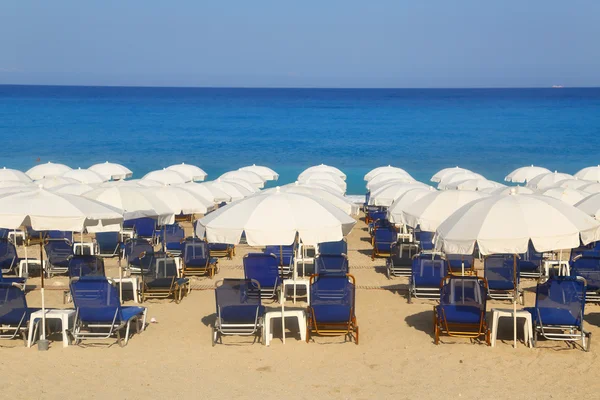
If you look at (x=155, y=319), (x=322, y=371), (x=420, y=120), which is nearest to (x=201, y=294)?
(x=155, y=319)

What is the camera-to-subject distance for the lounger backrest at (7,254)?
11.7m

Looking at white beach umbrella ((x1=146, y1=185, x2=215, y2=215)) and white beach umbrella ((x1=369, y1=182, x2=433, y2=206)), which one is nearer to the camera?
white beach umbrella ((x1=146, y1=185, x2=215, y2=215))

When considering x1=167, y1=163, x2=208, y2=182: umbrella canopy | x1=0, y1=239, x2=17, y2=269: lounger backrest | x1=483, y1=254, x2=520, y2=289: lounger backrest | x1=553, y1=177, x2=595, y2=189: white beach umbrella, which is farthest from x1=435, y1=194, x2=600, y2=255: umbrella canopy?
x1=167, y1=163, x2=208, y2=182: umbrella canopy

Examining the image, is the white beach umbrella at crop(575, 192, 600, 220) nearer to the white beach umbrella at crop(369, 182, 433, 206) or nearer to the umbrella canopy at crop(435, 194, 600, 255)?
the white beach umbrella at crop(369, 182, 433, 206)

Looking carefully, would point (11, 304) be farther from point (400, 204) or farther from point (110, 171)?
point (110, 171)

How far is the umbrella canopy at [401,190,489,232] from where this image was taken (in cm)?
1055

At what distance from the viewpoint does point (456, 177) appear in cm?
1998

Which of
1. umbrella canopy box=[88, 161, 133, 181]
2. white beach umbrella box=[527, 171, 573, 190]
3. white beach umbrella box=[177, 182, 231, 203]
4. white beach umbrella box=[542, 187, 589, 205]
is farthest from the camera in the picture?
umbrella canopy box=[88, 161, 133, 181]

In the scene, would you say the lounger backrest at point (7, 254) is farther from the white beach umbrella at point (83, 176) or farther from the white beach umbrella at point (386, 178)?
the white beach umbrella at point (386, 178)

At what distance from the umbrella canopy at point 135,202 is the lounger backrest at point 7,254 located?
4.65ft

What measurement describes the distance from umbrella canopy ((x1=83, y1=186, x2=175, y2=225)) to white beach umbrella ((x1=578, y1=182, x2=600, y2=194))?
8.92 metres

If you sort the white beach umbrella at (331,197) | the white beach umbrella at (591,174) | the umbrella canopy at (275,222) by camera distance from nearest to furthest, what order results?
the umbrella canopy at (275,222), the white beach umbrella at (331,197), the white beach umbrella at (591,174)

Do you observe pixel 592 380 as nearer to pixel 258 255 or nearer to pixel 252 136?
pixel 258 255

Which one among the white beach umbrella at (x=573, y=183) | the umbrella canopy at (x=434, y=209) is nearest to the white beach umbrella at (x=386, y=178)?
the white beach umbrella at (x=573, y=183)
